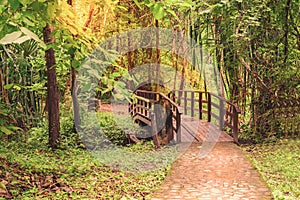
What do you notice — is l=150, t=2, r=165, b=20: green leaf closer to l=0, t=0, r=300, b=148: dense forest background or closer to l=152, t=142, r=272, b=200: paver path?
l=152, t=142, r=272, b=200: paver path

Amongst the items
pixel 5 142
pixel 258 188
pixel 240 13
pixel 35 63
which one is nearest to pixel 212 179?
pixel 258 188

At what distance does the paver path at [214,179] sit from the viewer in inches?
212

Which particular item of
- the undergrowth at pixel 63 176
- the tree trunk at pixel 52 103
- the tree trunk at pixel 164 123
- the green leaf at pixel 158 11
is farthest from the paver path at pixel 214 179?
the green leaf at pixel 158 11

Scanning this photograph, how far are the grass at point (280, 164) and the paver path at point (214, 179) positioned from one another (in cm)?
19

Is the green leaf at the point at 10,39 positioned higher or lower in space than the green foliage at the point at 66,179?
higher

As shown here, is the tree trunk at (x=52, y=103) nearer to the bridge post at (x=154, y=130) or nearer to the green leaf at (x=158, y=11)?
the bridge post at (x=154, y=130)

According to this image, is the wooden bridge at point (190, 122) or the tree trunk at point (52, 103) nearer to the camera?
the tree trunk at point (52, 103)

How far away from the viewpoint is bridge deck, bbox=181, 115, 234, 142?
948cm

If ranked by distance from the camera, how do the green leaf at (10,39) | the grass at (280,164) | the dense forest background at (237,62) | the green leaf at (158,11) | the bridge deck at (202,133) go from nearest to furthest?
the green leaf at (10,39), the green leaf at (158,11), the grass at (280,164), the dense forest background at (237,62), the bridge deck at (202,133)

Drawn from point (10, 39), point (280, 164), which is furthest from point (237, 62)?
point (10, 39)

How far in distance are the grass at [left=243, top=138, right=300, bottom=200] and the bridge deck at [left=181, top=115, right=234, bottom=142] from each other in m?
0.73

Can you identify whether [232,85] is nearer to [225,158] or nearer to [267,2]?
[267,2]

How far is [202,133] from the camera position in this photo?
10.2 metres

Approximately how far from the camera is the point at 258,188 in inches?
222
